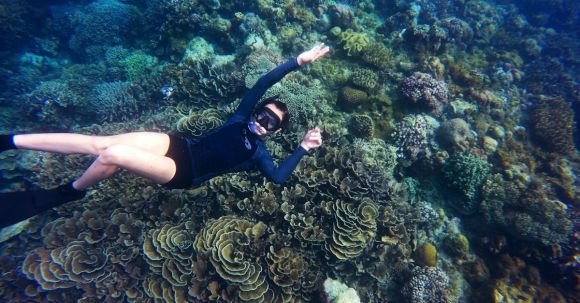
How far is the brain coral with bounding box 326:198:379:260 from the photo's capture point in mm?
4895

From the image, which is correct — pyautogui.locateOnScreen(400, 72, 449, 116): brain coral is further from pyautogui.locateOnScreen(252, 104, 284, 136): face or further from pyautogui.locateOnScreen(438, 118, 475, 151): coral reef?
pyautogui.locateOnScreen(252, 104, 284, 136): face

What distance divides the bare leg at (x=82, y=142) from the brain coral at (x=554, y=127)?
1171cm

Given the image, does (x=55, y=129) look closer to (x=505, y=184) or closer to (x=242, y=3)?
(x=242, y=3)

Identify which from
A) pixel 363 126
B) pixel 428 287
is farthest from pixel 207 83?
pixel 428 287

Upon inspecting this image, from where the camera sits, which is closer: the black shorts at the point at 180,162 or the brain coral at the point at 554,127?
the black shorts at the point at 180,162

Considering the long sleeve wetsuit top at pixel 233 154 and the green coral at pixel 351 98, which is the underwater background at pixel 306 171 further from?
the long sleeve wetsuit top at pixel 233 154

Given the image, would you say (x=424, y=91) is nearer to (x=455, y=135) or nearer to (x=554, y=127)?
(x=455, y=135)

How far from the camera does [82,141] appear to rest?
3.70 m

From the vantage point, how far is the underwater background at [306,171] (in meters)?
4.77

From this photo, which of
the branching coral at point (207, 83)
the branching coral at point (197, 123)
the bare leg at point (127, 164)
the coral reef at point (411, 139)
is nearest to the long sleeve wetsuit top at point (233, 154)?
the bare leg at point (127, 164)

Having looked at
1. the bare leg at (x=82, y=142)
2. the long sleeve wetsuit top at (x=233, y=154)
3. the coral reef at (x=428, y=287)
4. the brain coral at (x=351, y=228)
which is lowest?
the coral reef at (x=428, y=287)

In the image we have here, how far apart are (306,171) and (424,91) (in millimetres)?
4600

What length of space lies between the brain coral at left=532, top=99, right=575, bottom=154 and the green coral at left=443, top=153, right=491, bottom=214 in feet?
15.0

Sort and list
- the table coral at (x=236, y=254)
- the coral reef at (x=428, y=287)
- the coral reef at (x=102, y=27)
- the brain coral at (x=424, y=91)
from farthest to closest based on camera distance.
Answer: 1. the coral reef at (x=102, y=27)
2. the brain coral at (x=424, y=91)
3. the coral reef at (x=428, y=287)
4. the table coral at (x=236, y=254)
